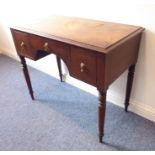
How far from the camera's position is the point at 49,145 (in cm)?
136

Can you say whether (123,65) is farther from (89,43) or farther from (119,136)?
(119,136)

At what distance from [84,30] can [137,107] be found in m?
0.81

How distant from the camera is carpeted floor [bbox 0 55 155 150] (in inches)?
53.4

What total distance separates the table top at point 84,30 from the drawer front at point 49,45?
4 cm

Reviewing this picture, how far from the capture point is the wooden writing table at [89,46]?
98 cm

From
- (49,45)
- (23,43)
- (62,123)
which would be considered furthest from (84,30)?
(62,123)

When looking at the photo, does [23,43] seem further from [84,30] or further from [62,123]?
[62,123]

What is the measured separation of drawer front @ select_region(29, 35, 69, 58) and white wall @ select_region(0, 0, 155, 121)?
0.48 m

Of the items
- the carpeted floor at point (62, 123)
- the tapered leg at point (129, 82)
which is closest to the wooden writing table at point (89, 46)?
the tapered leg at point (129, 82)

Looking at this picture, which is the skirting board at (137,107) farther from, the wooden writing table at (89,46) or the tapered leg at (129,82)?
the wooden writing table at (89,46)

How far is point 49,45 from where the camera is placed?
120cm

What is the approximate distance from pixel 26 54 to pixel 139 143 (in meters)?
1.09

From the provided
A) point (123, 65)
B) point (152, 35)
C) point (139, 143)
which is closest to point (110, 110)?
point (139, 143)

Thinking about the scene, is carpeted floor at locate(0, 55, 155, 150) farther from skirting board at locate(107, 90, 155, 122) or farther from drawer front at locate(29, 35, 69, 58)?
drawer front at locate(29, 35, 69, 58)
